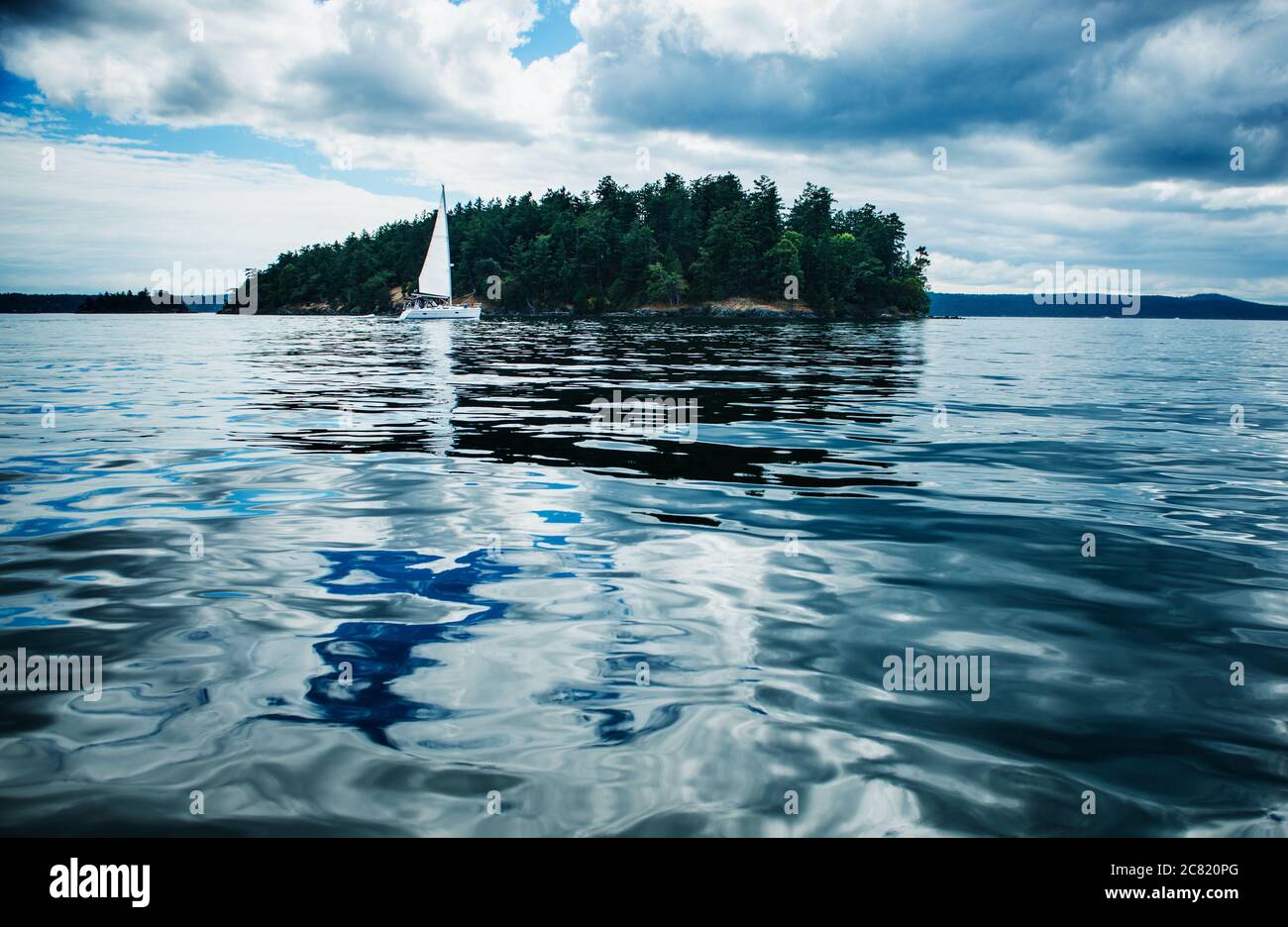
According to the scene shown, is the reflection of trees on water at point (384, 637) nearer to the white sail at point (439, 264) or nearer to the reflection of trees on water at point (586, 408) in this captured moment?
the reflection of trees on water at point (586, 408)

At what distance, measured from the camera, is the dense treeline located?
154m

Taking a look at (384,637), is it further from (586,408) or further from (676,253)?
(676,253)

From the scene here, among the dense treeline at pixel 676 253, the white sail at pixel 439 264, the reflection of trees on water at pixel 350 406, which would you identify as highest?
the dense treeline at pixel 676 253

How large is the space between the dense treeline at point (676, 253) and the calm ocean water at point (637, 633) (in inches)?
5307

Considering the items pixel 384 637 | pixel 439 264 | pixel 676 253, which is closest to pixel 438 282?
pixel 439 264

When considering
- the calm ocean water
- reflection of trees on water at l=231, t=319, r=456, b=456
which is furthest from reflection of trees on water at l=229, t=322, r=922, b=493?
the calm ocean water

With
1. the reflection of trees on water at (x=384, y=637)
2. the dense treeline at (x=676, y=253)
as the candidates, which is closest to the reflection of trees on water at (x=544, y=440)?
the reflection of trees on water at (x=384, y=637)

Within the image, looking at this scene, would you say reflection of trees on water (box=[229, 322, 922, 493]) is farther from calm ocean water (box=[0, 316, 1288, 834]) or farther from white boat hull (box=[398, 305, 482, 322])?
white boat hull (box=[398, 305, 482, 322])

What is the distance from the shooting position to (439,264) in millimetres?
92500

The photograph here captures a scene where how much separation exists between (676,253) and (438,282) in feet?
260

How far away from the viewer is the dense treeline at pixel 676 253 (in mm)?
153875

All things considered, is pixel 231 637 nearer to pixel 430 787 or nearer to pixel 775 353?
pixel 430 787
